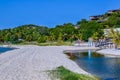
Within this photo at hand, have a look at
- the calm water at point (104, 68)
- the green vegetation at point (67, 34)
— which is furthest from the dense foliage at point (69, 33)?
the calm water at point (104, 68)

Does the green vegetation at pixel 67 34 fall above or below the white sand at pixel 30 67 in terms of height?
above

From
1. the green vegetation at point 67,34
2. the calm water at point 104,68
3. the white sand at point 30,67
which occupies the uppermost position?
the green vegetation at point 67,34

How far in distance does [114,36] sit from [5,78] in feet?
168

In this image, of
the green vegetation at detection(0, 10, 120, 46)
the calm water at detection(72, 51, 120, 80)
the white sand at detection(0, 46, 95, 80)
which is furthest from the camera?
the green vegetation at detection(0, 10, 120, 46)

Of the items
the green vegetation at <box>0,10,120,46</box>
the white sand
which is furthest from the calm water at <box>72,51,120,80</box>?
the green vegetation at <box>0,10,120,46</box>

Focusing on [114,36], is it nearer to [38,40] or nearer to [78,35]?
[78,35]

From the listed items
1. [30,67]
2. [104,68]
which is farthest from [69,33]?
[30,67]

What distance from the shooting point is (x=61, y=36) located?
4690 inches

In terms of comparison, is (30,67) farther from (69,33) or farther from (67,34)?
(67,34)

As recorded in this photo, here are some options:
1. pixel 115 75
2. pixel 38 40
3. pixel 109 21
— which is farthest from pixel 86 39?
pixel 115 75

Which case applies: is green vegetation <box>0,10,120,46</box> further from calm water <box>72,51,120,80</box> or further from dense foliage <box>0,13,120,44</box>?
calm water <box>72,51,120,80</box>

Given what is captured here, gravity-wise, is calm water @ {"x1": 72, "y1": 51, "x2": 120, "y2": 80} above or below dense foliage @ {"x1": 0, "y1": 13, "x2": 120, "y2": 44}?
below

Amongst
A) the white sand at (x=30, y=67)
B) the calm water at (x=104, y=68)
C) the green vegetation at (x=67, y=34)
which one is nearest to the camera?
the white sand at (x=30, y=67)

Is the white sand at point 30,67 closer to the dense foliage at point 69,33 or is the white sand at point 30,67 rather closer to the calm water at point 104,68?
the calm water at point 104,68
